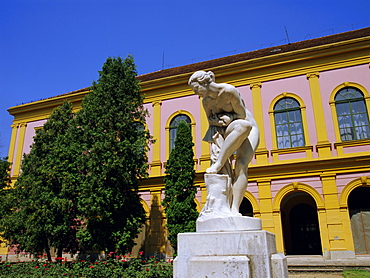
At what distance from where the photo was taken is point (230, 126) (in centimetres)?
414

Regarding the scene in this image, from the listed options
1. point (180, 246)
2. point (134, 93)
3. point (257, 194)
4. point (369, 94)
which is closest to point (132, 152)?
point (134, 93)

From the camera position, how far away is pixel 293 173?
49.8ft

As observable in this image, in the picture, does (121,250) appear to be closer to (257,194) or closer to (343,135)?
(257,194)

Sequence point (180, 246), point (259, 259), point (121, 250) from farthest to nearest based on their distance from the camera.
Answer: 1. point (121, 250)
2. point (180, 246)
3. point (259, 259)

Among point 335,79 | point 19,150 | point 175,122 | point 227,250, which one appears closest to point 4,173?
point 19,150

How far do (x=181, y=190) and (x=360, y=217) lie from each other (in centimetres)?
815

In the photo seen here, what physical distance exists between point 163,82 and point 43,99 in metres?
9.42

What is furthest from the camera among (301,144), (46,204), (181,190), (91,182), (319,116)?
(301,144)

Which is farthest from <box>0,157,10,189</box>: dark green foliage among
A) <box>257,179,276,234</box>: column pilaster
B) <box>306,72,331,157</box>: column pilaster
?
<box>306,72,331,157</box>: column pilaster

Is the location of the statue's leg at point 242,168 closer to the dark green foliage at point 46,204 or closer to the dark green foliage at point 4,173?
the dark green foliage at point 46,204

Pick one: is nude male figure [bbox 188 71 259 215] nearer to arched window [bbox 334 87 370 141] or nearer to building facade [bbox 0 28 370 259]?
building facade [bbox 0 28 370 259]

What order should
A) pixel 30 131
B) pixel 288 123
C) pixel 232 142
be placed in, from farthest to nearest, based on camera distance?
pixel 30 131 < pixel 288 123 < pixel 232 142

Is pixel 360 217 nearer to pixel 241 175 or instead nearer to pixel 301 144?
pixel 301 144

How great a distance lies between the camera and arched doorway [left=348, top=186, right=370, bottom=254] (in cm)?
1378
